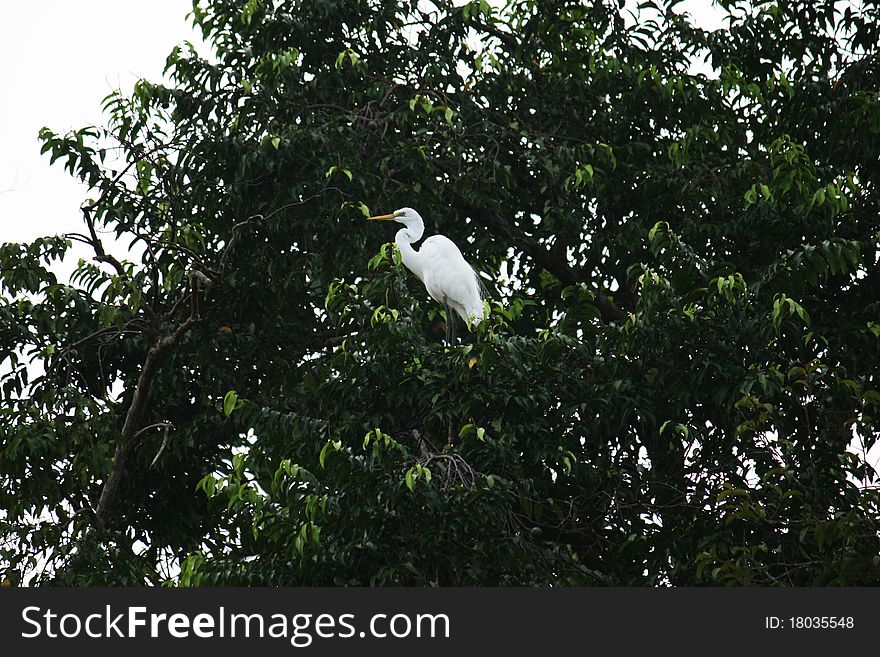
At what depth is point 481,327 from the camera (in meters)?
4.81

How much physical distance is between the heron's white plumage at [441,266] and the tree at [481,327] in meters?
0.15

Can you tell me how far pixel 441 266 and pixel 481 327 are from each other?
1.56 meters

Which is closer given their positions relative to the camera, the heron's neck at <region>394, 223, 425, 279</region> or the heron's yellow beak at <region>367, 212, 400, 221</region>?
the heron's yellow beak at <region>367, 212, 400, 221</region>

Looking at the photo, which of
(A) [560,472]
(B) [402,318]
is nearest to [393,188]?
(B) [402,318]

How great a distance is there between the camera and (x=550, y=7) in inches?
262

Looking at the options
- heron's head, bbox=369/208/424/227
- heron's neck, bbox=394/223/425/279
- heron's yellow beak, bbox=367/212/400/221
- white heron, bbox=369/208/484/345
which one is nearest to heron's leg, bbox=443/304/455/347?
white heron, bbox=369/208/484/345

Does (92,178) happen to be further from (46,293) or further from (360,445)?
(360,445)

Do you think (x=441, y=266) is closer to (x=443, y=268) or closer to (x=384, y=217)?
(x=443, y=268)

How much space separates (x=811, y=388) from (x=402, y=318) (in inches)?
63.0

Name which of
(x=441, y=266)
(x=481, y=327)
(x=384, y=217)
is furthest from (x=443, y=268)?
(x=481, y=327)

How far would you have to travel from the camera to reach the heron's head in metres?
6.15

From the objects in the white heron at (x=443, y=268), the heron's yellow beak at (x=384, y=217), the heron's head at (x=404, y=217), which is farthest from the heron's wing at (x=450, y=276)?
the heron's yellow beak at (x=384, y=217)

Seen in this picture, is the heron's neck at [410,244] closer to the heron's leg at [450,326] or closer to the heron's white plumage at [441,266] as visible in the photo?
the heron's white plumage at [441,266]

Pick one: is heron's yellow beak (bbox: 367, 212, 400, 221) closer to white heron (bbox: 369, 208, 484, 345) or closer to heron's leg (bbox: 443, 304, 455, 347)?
white heron (bbox: 369, 208, 484, 345)
